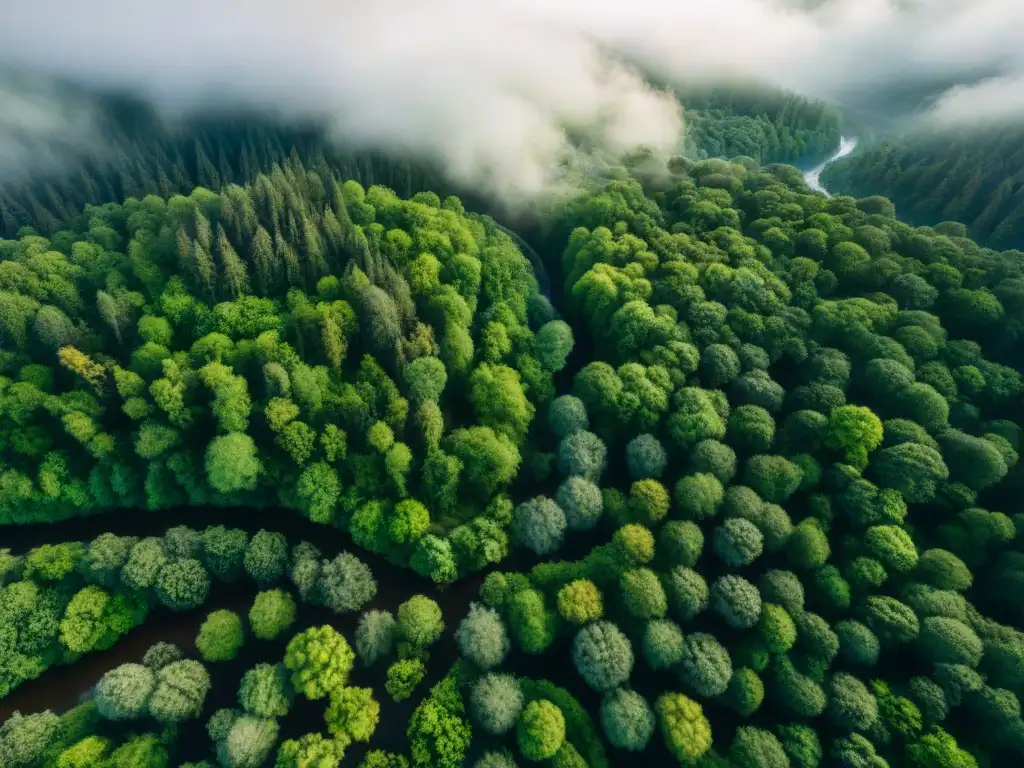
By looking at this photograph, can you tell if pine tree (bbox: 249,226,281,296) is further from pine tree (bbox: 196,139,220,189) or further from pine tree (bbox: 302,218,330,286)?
pine tree (bbox: 196,139,220,189)

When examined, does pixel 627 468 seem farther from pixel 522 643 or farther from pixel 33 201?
pixel 33 201

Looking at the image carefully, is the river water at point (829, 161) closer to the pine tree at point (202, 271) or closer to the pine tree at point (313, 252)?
the pine tree at point (313, 252)

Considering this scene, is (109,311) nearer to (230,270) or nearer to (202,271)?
(202,271)

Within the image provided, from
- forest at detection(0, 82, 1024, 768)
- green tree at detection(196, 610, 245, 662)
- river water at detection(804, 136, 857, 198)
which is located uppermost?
river water at detection(804, 136, 857, 198)

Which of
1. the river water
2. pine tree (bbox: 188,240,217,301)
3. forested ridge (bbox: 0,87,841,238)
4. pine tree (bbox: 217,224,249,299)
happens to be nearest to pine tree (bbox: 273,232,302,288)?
pine tree (bbox: 217,224,249,299)

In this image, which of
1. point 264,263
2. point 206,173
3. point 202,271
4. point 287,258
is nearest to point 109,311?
point 202,271

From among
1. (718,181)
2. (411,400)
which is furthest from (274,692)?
(718,181)
